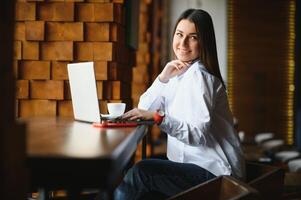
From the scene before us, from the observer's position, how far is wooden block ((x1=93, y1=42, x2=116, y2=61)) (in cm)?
295

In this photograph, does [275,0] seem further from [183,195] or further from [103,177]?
[103,177]

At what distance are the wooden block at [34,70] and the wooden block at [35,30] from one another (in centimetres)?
16

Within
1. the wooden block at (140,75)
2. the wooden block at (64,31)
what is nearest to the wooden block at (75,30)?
the wooden block at (64,31)

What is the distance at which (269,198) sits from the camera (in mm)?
2227

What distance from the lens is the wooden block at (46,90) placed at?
9.82ft

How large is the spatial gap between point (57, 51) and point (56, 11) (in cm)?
25

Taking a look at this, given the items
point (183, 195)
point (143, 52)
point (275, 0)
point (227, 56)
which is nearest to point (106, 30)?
point (183, 195)

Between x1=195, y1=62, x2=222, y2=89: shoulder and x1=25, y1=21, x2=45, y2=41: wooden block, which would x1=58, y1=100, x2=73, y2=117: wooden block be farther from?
x1=195, y1=62, x2=222, y2=89: shoulder

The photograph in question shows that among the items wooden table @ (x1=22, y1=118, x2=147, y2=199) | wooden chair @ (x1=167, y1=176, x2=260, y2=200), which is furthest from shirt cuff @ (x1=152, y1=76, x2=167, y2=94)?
wooden table @ (x1=22, y1=118, x2=147, y2=199)

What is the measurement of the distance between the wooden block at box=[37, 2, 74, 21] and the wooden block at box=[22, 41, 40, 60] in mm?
176

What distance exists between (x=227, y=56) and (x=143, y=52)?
132 inches

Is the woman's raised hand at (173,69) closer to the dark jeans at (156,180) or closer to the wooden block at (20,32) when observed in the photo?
the dark jeans at (156,180)

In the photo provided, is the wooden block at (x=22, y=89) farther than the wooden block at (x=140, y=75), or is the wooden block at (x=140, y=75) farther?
the wooden block at (x=140, y=75)

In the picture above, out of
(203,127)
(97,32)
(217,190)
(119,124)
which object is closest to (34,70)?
(97,32)
